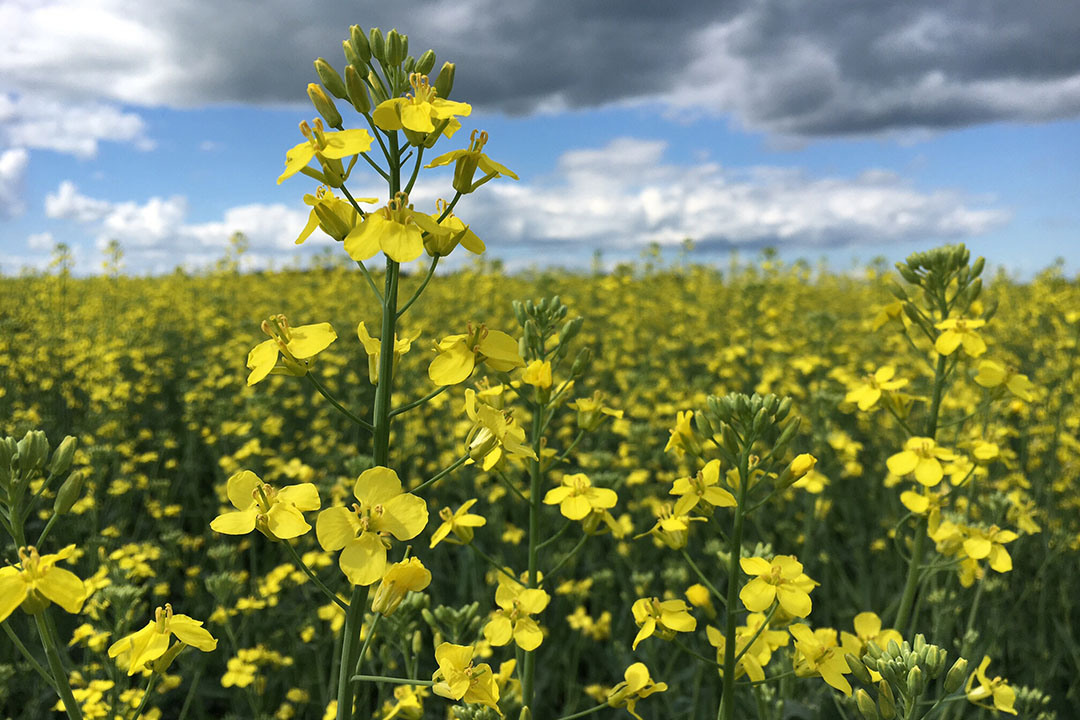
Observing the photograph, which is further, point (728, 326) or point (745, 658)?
point (728, 326)

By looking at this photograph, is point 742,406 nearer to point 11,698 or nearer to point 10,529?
point 10,529

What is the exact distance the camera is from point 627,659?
4.38 meters

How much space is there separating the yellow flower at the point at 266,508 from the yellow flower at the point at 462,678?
1.54 ft

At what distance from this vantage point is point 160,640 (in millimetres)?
1675

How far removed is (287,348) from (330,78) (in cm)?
65

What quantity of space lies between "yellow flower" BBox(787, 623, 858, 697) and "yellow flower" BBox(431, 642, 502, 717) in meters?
0.91

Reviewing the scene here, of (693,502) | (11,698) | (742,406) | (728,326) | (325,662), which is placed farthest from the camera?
(728,326)

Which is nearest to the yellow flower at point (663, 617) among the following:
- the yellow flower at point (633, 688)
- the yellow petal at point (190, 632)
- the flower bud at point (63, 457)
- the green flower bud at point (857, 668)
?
the yellow flower at point (633, 688)

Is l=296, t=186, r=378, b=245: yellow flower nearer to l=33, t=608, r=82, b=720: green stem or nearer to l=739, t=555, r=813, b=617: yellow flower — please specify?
l=33, t=608, r=82, b=720: green stem

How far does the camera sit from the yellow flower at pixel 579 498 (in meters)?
2.22

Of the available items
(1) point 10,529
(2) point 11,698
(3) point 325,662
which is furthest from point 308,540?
(1) point 10,529

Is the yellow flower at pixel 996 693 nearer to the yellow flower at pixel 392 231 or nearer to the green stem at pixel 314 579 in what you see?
the green stem at pixel 314 579

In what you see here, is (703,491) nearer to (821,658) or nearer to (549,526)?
(821,658)

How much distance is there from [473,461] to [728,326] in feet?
34.4
